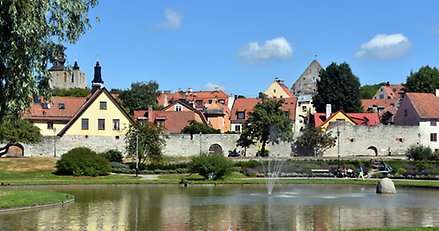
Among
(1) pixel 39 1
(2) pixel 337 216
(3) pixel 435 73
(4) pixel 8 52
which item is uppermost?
(3) pixel 435 73

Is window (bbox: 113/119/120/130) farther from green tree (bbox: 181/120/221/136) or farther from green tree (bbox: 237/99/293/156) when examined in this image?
green tree (bbox: 237/99/293/156)

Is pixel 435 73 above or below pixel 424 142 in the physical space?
above

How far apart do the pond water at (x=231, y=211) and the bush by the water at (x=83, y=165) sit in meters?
12.8

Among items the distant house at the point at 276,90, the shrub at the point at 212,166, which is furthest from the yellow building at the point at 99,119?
the distant house at the point at 276,90

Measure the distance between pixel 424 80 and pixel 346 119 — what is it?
2095 centimetres

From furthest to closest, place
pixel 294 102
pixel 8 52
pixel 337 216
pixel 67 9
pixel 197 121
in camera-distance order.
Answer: pixel 294 102 < pixel 197 121 < pixel 337 216 < pixel 67 9 < pixel 8 52

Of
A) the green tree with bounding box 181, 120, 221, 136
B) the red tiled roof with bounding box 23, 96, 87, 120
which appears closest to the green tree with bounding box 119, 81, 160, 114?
the red tiled roof with bounding box 23, 96, 87, 120

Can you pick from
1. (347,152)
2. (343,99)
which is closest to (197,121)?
(347,152)

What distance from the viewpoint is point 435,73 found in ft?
304

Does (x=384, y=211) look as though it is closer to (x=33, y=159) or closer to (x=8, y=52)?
(x=8, y=52)

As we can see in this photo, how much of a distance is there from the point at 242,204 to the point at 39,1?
13272mm

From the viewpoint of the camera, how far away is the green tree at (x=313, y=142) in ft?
222

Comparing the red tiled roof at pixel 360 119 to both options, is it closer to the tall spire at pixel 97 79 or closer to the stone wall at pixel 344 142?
the stone wall at pixel 344 142

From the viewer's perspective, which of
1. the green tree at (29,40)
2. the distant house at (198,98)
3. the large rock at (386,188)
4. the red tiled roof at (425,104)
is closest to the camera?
the green tree at (29,40)
